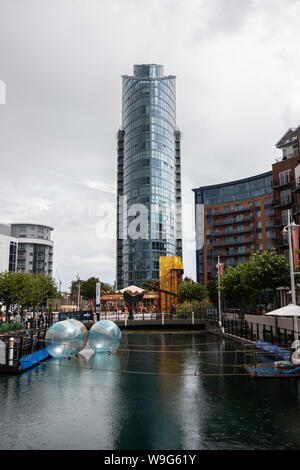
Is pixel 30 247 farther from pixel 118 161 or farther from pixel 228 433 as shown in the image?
pixel 228 433

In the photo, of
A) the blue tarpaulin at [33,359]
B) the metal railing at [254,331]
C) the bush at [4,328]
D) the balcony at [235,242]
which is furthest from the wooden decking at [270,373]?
the balcony at [235,242]

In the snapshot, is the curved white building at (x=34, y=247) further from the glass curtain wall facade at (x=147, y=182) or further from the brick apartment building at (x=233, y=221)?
the brick apartment building at (x=233, y=221)

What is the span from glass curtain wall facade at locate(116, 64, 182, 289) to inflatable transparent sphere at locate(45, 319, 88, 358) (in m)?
→ 96.9

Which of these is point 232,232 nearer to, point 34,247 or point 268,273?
point 34,247

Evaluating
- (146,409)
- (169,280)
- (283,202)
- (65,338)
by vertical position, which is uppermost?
(283,202)

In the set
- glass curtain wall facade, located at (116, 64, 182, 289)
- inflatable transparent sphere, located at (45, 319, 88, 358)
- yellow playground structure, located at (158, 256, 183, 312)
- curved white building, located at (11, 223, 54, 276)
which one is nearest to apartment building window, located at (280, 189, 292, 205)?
yellow playground structure, located at (158, 256, 183, 312)

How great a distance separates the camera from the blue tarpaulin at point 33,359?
18641 mm

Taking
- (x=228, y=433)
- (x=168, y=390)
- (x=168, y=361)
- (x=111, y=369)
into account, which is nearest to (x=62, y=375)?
(x=111, y=369)

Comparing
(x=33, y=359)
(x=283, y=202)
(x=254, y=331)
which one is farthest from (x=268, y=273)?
(x=283, y=202)

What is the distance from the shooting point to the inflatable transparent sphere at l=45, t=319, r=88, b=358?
65.3 feet

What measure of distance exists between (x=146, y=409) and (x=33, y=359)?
10420 millimetres

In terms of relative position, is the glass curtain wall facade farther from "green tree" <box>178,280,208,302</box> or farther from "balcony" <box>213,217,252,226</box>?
"green tree" <box>178,280,208,302</box>

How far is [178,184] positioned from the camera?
472 ft

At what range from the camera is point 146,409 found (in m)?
12.0
